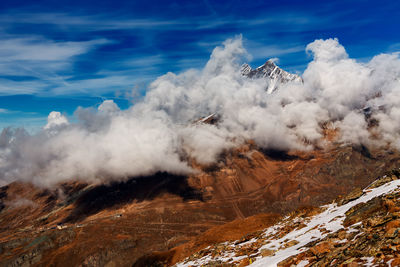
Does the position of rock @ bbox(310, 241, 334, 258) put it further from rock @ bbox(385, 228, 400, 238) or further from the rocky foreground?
rock @ bbox(385, 228, 400, 238)

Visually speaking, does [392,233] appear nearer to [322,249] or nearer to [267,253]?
[322,249]

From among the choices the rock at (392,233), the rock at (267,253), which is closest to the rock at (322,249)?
the rock at (392,233)

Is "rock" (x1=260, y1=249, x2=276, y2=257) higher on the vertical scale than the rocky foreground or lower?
lower

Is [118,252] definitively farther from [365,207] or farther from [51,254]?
[365,207]

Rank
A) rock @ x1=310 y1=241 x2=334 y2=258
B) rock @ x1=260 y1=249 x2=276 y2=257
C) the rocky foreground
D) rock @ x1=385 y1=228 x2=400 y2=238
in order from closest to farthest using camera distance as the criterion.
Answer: the rocky foreground → rock @ x1=385 y1=228 x2=400 y2=238 → rock @ x1=310 y1=241 x2=334 y2=258 → rock @ x1=260 y1=249 x2=276 y2=257

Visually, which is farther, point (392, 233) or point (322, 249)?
point (322, 249)

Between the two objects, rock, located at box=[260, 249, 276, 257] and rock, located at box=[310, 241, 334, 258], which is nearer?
rock, located at box=[310, 241, 334, 258]

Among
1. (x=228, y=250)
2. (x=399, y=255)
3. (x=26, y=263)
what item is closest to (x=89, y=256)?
(x=26, y=263)

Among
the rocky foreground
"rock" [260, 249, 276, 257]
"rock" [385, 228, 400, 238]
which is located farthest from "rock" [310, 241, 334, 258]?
"rock" [260, 249, 276, 257]

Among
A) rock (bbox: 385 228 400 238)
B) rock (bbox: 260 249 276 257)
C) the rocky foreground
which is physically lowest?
rock (bbox: 260 249 276 257)

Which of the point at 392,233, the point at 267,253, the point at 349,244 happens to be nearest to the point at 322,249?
the point at 349,244

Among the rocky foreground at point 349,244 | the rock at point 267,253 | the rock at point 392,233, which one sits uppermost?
the rock at point 392,233

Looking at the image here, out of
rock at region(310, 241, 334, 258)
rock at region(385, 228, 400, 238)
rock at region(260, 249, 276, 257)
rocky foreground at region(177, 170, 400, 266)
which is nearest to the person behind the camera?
rocky foreground at region(177, 170, 400, 266)

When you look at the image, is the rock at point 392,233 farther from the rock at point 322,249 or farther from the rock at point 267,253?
the rock at point 267,253
